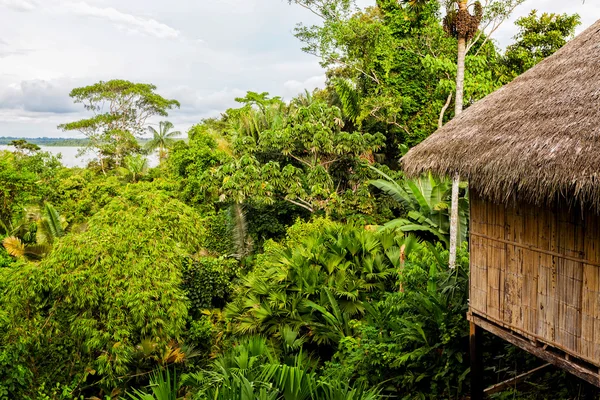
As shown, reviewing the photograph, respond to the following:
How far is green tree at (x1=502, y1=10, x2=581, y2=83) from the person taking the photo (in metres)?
16.2

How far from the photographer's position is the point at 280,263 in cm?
938

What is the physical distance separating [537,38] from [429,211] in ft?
26.5

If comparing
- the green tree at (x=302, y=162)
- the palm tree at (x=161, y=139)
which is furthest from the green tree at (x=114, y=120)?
the green tree at (x=302, y=162)

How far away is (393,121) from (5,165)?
12.6m

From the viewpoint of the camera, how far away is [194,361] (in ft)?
36.3

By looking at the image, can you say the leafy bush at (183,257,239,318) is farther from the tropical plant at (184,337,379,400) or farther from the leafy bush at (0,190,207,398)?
the tropical plant at (184,337,379,400)

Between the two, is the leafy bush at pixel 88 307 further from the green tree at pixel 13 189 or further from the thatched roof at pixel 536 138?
the green tree at pixel 13 189

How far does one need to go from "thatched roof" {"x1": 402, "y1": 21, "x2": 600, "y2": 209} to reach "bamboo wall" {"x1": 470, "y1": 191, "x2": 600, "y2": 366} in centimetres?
28

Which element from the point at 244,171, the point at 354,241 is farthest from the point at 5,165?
the point at 354,241

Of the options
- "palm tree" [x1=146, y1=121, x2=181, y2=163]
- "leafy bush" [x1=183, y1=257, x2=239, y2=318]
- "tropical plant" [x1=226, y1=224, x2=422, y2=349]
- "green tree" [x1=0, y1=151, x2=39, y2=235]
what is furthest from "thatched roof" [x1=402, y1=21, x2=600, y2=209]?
"palm tree" [x1=146, y1=121, x2=181, y2=163]

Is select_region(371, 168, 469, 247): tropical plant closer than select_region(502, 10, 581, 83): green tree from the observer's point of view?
Yes

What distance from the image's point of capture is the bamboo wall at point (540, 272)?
412cm

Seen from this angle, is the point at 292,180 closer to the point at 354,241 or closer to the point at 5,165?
the point at 354,241

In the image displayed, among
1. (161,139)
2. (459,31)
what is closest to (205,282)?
(459,31)
